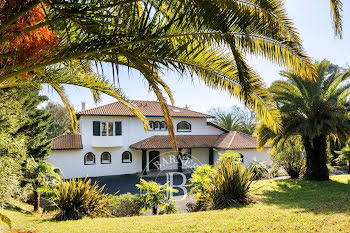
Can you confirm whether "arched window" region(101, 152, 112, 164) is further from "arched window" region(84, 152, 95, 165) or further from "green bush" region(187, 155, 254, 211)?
"green bush" region(187, 155, 254, 211)

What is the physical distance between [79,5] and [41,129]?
15.5 m

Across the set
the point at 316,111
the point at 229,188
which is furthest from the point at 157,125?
the point at 229,188

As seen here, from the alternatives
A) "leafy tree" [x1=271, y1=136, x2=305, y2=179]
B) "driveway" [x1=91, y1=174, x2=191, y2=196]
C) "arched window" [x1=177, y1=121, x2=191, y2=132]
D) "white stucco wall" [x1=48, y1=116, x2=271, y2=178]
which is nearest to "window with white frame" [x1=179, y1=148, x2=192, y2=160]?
"white stucco wall" [x1=48, y1=116, x2=271, y2=178]

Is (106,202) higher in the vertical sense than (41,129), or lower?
lower

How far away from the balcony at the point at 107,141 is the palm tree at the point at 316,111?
14490mm

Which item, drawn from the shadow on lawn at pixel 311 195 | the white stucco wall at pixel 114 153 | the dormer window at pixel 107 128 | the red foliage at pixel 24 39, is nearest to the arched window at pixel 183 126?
the white stucco wall at pixel 114 153

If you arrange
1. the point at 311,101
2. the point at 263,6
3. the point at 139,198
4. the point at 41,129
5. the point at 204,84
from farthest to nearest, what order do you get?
the point at 41,129 → the point at 311,101 → the point at 139,198 → the point at 204,84 → the point at 263,6

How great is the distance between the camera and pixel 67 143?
23469 mm

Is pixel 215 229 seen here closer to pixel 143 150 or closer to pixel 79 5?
pixel 79 5

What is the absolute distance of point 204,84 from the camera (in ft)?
16.8

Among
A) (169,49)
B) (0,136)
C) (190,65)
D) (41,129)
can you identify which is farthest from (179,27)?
(41,129)

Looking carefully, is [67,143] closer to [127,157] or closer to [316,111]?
[127,157]

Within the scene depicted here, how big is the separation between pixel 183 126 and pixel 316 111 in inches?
617

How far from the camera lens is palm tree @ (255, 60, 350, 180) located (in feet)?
41.2
